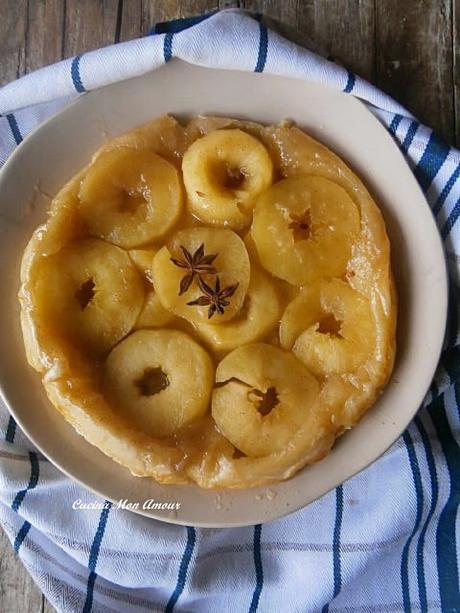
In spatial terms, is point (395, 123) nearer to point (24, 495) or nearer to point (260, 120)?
point (260, 120)

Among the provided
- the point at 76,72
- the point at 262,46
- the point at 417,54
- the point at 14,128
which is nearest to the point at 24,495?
the point at 14,128

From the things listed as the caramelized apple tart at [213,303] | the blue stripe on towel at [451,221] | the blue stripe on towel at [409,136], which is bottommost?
the caramelized apple tart at [213,303]

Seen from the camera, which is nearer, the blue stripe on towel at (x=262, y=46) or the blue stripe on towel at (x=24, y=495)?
the blue stripe on towel at (x=262, y=46)

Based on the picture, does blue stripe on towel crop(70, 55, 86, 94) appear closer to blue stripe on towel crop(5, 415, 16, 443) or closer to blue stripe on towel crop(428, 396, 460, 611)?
blue stripe on towel crop(5, 415, 16, 443)

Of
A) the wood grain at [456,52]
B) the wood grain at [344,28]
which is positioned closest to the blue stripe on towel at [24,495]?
the wood grain at [344,28]

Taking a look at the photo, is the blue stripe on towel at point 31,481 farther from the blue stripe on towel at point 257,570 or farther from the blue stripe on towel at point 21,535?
the blue stripe on towel at point 257,570

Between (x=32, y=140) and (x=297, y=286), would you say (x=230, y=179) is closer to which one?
(x=297, y=286)

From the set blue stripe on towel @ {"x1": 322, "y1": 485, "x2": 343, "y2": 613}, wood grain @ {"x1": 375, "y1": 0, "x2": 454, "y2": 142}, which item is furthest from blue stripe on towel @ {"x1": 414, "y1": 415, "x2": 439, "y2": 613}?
wood grain @ {"x1": 375, "y1": 0, "x2": 454, "y2": 142}
